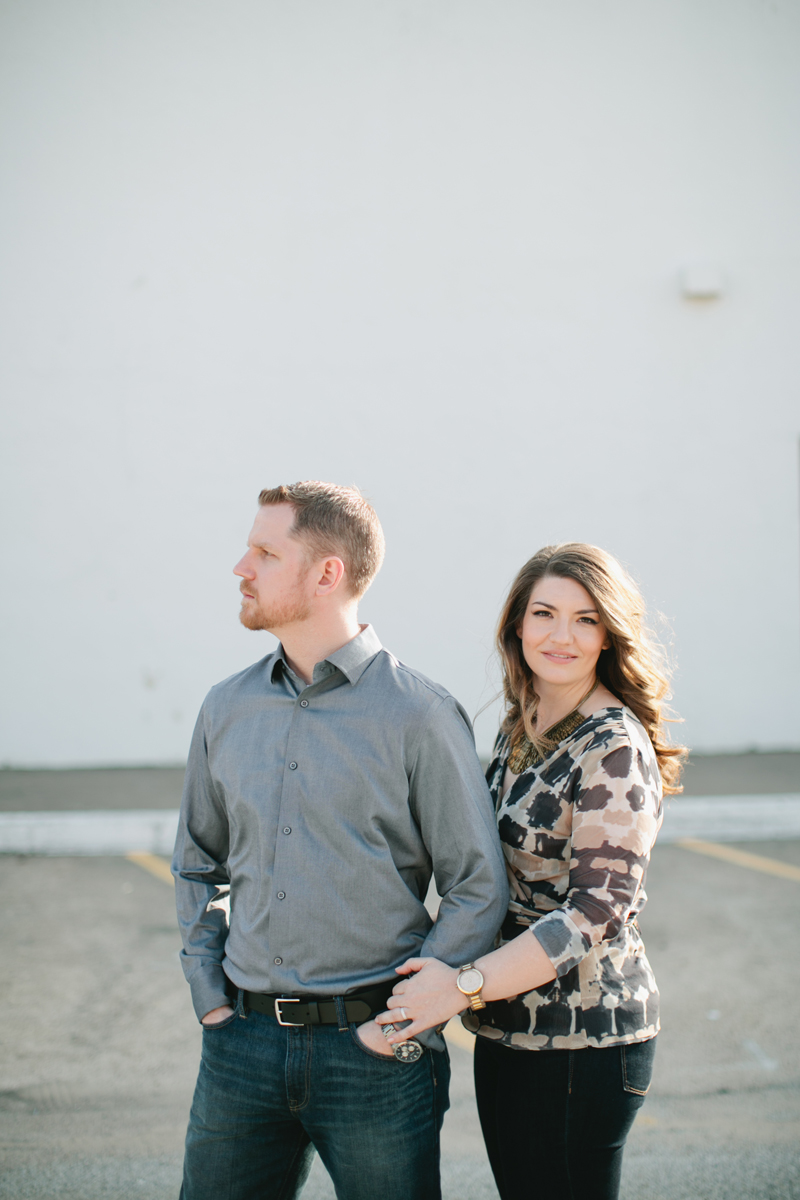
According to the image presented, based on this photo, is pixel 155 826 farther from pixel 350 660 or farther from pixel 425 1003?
pixel 425 1003

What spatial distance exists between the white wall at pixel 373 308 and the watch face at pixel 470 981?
6.26 meters

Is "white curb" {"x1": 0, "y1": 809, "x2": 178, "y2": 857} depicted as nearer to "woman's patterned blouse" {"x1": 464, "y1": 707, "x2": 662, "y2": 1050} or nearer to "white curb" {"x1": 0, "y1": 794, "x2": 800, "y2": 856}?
"white curb" {"x1": 0, "y1": 794, "x2": 800, "y2": 856}

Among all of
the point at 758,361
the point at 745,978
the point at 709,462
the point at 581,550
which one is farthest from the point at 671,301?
the point at 581,550

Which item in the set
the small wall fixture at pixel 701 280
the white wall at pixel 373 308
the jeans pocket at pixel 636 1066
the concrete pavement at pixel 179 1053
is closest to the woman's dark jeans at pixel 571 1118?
the jeans pocket at pixel 636 1066

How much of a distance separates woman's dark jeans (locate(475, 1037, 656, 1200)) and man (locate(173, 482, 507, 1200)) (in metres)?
0.17

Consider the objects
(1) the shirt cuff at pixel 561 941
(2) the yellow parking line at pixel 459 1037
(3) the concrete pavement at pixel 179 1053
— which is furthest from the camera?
(2) the yellow parking line at pixel 459 1037

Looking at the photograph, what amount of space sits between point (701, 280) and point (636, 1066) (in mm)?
7545

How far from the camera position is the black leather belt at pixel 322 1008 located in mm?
1692

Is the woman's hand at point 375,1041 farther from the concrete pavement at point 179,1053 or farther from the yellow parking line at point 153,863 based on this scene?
the yellow parking line at point 153,863

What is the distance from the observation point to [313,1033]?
1693 mm

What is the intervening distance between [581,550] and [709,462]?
258 inches

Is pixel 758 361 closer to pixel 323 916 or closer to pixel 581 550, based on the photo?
pixel 581 550

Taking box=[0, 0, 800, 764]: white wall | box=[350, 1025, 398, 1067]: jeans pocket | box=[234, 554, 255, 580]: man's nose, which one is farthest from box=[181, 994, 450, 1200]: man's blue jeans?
box=[0, 0, 800, 764]: white wall

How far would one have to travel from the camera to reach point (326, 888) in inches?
68.1
